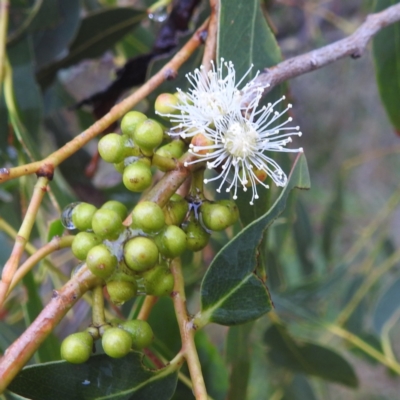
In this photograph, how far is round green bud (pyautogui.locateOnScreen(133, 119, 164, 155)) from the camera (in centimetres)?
56

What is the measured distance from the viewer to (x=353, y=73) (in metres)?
2.49

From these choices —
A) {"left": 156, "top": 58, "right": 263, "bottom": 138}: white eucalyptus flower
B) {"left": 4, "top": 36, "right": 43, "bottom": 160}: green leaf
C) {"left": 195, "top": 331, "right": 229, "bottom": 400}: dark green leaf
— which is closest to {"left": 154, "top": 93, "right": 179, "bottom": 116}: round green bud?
{"left": 156, "top": 58, "right": 263, "bottom": 138}: white eucalyptus flower

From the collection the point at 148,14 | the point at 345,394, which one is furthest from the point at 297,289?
the point at 345,394

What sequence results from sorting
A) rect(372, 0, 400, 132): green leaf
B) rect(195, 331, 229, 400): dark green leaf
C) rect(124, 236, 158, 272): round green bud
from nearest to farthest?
rect(124, 236, 158, 272): round green bud
rect(195, 331, 229, 400): dark green leaf
rect(372, 0, 400, 132): green leaf

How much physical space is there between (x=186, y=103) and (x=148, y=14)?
0.70 m

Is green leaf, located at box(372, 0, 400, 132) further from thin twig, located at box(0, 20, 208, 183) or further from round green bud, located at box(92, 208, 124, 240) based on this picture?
round green bud, located at box(92, 208, 124, 240)

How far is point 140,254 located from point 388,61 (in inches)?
31.2

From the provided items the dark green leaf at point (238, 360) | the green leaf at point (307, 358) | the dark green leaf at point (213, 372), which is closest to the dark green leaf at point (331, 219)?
the green leaf at point (307, 358)

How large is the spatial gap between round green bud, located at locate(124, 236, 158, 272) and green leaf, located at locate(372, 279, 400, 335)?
37.0 inches

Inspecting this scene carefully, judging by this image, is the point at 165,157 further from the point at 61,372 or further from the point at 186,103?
the point at 61,372

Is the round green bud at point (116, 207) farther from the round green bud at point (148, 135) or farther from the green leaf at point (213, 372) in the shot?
the green leaf at point (213, 372)

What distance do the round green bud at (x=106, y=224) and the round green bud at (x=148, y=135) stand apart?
8 cm

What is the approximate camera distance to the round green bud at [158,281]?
0.56 metres

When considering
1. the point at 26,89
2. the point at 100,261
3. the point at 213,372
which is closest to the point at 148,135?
the point at 100,261
